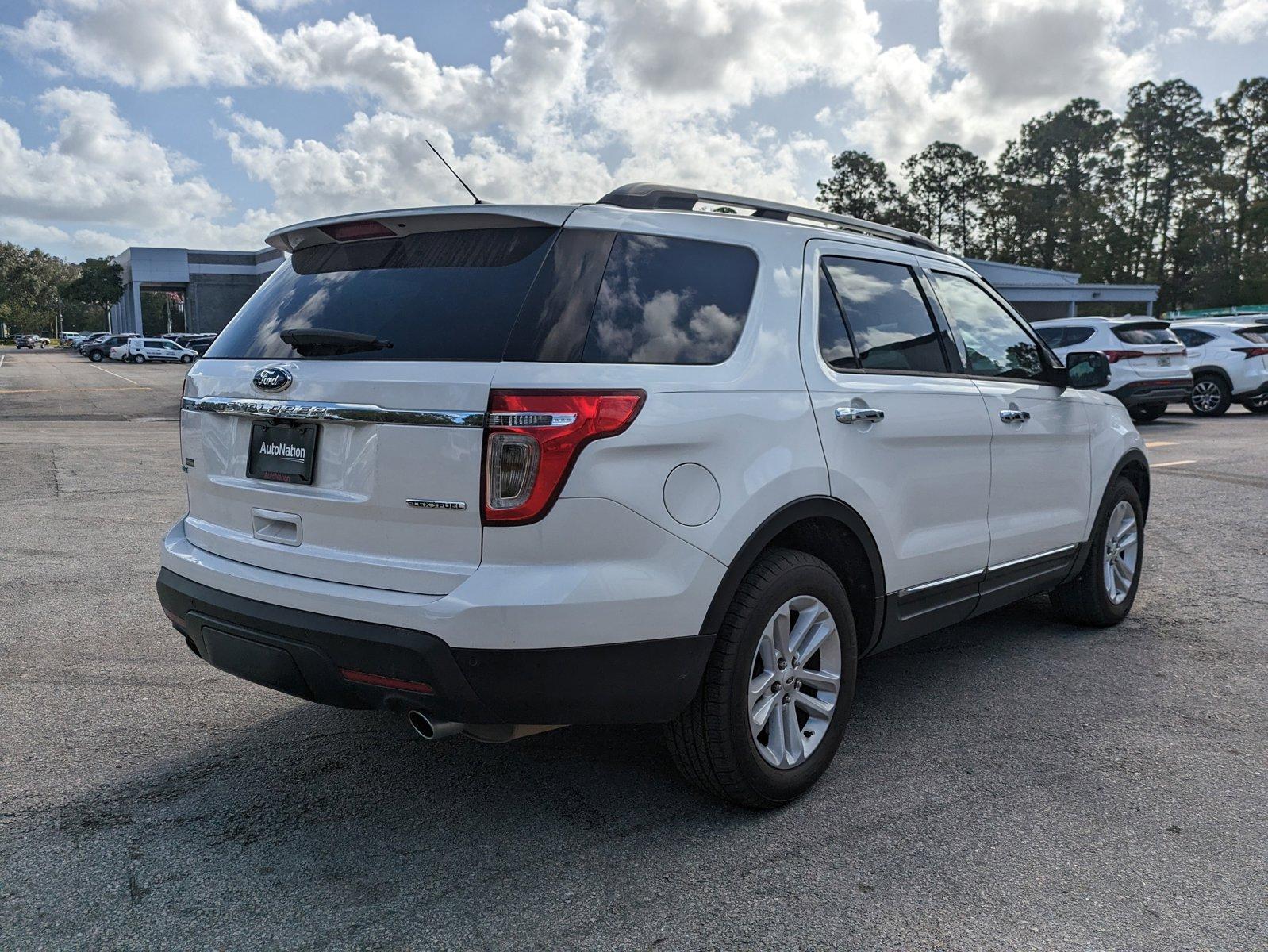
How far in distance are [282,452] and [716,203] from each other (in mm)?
1587

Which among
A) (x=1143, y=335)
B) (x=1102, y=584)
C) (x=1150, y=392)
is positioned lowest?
(x=1102, y=584)

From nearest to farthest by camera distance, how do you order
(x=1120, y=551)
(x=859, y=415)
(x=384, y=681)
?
1. (x=384, y=681)
2. (x=859, y=415)
3. (x=1120, y=551)

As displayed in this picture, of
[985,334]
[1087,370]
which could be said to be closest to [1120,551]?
[1087,370]

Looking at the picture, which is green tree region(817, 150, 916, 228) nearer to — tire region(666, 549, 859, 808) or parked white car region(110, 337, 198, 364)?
parked white car region(110, 337, 198, 364)

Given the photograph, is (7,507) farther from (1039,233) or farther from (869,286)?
(1039,233)

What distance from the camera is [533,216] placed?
2922mm

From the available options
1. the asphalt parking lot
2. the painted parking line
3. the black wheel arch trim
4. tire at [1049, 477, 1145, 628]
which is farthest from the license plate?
the painted parking line

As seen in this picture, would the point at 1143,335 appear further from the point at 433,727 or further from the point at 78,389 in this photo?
the point at 78,389

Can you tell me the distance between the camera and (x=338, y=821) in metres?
3.16

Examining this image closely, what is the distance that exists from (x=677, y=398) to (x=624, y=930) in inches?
53.7

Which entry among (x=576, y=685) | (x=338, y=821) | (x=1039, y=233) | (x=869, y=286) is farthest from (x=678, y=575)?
(x=1039, y=233)

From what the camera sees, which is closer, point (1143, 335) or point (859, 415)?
point (859, 415)

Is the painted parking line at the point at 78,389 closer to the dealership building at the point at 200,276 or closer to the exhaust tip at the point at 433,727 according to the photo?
the exhaust tip at the point at 433,727

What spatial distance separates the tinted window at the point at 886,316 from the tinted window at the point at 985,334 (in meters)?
0.22
